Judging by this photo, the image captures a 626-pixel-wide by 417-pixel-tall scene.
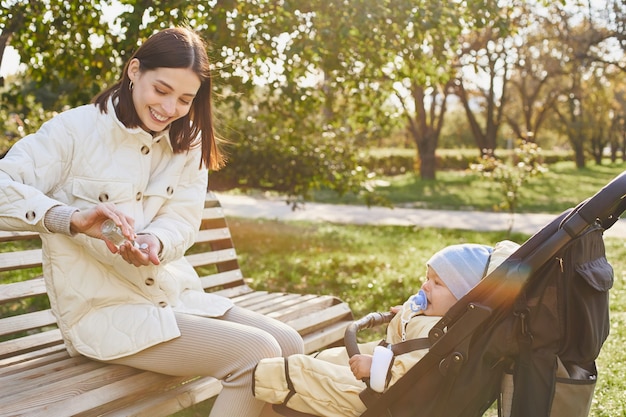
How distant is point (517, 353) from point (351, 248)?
6442 millimetres

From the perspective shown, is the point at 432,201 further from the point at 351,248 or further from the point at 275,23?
the point at 275,23

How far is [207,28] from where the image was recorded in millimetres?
5695

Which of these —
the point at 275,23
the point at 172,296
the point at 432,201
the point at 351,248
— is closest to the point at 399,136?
the point at 432,201

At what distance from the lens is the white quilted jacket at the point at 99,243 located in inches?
101

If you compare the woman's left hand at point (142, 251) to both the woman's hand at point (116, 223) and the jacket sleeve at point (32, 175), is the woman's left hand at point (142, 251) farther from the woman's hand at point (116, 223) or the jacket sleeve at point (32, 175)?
the jacket sleeve at point (32, 175)

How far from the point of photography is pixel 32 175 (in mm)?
2480

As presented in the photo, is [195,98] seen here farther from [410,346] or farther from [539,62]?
[539,62]

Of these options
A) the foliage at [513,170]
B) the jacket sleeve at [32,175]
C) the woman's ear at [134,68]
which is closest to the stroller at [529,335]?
the jacket sleeve at [32,175]

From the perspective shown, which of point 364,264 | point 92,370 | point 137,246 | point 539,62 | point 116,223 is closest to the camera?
point 116,223

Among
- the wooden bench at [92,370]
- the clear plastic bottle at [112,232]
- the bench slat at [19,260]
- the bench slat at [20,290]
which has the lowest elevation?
the wooden bench at [92,370]

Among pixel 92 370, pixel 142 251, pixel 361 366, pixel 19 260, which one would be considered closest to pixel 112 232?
pixel 142 251

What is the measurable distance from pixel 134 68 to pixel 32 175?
0.56 metres

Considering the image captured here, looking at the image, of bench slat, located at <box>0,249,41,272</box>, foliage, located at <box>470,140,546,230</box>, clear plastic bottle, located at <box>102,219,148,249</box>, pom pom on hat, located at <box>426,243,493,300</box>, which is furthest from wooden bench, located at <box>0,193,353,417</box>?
foliage, located at <box>470,140,546,230</box>

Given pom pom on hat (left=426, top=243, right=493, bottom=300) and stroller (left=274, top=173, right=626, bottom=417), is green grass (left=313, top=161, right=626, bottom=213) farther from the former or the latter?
stroller (left=274, top=173, right=626, bottom=417)
